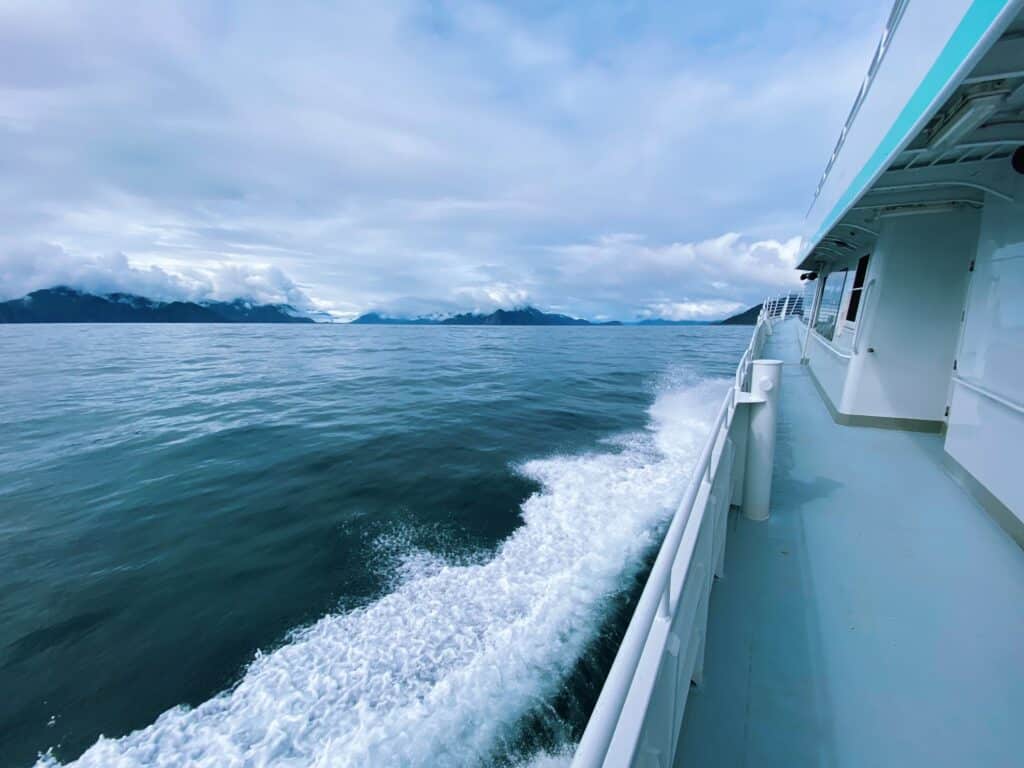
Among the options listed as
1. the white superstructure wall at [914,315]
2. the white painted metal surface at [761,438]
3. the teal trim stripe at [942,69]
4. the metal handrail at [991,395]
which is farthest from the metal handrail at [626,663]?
the white superstructure wall at [914,315]

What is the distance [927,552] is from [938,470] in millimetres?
1844

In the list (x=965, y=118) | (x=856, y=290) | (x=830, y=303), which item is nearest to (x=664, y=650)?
(x=965, y=118)

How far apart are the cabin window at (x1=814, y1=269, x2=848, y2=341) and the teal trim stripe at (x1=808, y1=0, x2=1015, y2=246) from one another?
655 centimetres

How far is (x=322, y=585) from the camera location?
11.6 ft

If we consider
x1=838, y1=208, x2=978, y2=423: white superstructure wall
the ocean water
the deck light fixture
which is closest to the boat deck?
the ocean water

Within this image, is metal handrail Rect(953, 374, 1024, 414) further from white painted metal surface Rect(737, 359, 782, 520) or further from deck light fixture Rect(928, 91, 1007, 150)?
deck light fixture Rect(928, 91, 1007, 150)

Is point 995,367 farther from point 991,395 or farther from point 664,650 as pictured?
point 664,650

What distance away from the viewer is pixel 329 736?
7.56 feet

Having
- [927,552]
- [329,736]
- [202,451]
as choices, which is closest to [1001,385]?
[927,552]

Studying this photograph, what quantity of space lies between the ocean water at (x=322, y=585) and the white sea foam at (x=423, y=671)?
0.04 ft

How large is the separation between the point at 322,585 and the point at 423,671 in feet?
4.66

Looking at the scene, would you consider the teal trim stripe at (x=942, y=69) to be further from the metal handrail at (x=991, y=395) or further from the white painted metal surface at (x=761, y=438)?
the metal handrail at (x=991, y=395)

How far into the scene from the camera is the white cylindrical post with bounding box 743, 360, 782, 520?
2.75 metres

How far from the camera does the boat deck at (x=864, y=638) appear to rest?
1542 mm
